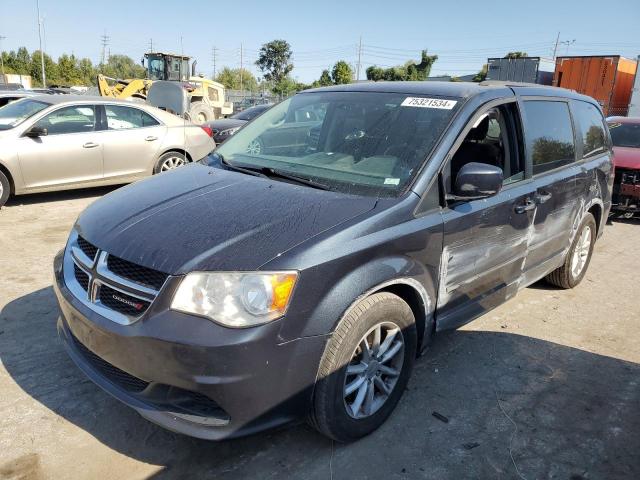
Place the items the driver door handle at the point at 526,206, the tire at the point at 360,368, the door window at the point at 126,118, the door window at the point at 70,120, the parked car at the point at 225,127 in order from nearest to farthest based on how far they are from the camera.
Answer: the tire at the point at 360,368
the driver door handle at the point at 526,206
the door window at the point at 70,120
the door window at the point at 126,118
the parked car at the point at 225,127

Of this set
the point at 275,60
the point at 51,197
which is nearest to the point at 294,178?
the point at 51,197

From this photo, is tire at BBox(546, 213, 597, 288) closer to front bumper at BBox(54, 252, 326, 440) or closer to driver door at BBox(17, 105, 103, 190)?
front bumper at BBox(54, 252, 326, 440)

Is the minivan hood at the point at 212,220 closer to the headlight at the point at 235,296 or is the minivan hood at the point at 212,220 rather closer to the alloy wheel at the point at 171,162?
the headlight at the point at 235,296

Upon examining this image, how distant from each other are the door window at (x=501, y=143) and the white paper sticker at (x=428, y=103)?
378mm

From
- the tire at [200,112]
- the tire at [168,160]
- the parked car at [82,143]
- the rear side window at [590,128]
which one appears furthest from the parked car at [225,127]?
the rear side window at [590,128]

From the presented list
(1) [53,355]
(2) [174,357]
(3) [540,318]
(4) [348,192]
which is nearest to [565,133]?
(3) [540,318]

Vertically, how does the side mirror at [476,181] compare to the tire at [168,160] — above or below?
above

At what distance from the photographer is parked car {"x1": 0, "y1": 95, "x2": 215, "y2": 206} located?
23.4 feet

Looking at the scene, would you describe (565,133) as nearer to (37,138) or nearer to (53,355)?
(53,355)

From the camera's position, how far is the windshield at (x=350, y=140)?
10.0ft

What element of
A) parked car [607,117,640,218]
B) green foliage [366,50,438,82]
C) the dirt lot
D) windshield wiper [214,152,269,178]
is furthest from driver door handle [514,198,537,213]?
green foliage [366,50,438,82]

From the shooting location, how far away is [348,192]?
115 inches

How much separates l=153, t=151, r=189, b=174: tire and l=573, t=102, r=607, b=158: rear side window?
5975 mm

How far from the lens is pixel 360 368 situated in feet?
8.86
